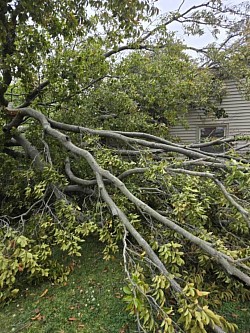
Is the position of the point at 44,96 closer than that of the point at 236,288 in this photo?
No

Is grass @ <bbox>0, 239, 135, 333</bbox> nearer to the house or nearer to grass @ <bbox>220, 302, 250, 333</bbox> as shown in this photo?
grass @ <bbox>220, 302, 250, 333</bbox>

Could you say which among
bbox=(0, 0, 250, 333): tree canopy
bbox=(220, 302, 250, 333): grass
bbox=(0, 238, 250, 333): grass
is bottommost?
bbox=(220, 302, 250, 333): grass

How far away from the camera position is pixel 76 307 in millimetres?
2820

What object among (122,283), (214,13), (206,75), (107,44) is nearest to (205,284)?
(122,283)

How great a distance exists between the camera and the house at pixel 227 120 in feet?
29.6

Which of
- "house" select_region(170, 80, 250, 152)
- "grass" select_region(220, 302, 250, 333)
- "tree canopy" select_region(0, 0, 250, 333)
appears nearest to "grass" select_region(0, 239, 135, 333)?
"tree canopy" select_region(0, 0, 250, 333)

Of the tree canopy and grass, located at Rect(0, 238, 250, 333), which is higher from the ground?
the tree canopy

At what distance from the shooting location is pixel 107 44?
5.89 meters

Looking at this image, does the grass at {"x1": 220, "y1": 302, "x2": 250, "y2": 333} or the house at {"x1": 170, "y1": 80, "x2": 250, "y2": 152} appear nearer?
the grass at {"x1": 220, "y1": 302, "x2": 250, "y2": 333}

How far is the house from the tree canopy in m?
1.59

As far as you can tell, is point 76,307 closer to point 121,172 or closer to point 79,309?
point 79,309

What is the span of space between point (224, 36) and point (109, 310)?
338 inches

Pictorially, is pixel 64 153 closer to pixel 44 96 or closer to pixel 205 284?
pixel 44 96

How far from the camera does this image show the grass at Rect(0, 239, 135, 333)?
2568 mm
